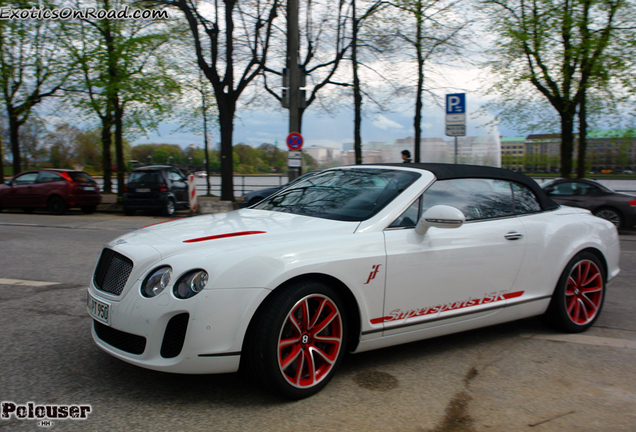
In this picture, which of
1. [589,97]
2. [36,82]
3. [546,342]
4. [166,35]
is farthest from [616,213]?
[36,82]

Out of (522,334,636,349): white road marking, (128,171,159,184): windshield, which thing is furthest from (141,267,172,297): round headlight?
(128,171,159,184): windshield

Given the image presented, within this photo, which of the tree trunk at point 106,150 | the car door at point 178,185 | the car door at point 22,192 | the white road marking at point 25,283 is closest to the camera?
the white road marking at point 25,283

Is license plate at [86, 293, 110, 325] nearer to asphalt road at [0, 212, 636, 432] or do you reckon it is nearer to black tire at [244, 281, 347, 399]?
asphalt road at [0, 212, 636, 432]

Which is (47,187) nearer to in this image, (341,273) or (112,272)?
(112,272)

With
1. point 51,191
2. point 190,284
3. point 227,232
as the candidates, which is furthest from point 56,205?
point 190,284

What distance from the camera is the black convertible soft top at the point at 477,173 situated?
4.06 m

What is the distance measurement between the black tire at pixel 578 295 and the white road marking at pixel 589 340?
8 cm

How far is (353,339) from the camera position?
3.34 meters

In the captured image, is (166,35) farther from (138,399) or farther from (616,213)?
(138,399)

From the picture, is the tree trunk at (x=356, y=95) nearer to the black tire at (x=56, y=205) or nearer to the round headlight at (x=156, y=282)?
the black tire at (x=56, y=205)

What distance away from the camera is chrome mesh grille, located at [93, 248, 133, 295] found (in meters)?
3.11

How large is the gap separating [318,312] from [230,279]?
0.59m

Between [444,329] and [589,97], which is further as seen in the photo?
[589,97]

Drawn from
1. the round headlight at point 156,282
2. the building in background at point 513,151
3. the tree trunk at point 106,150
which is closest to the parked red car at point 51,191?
the tree trunk at point 106,150
